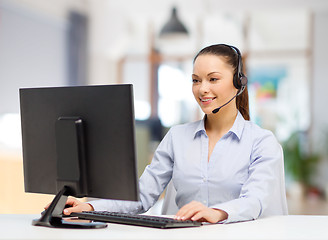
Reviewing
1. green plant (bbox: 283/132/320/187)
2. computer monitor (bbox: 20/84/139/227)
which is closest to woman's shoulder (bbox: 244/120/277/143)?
computer monitor (bbox: 20/84/139/227)

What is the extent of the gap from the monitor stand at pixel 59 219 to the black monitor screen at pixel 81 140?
32 millimetres

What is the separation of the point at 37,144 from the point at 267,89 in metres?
7.18

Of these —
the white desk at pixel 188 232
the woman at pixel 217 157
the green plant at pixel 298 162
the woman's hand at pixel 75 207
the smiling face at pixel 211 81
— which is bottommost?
the green plant at pixel 298 162

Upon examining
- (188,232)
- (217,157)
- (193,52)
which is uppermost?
(193,52)

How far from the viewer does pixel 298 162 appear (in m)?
7.53

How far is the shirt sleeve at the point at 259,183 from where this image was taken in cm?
153

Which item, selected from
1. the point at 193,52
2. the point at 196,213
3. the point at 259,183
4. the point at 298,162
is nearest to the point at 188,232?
the point at 196,213

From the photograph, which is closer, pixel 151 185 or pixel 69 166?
pixel 69 166

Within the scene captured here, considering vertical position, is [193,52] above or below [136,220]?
above

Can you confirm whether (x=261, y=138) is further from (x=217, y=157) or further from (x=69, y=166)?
(x=69, y=166)

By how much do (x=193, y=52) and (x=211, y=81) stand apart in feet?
22.8

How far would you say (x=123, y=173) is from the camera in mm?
1405

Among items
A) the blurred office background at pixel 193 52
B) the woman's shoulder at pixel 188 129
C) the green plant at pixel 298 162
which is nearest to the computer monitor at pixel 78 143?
the woman's shoulder at pixel 188 129

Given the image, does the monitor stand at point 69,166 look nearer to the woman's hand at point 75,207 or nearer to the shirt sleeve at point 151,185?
the woman's hand at point 75,207
